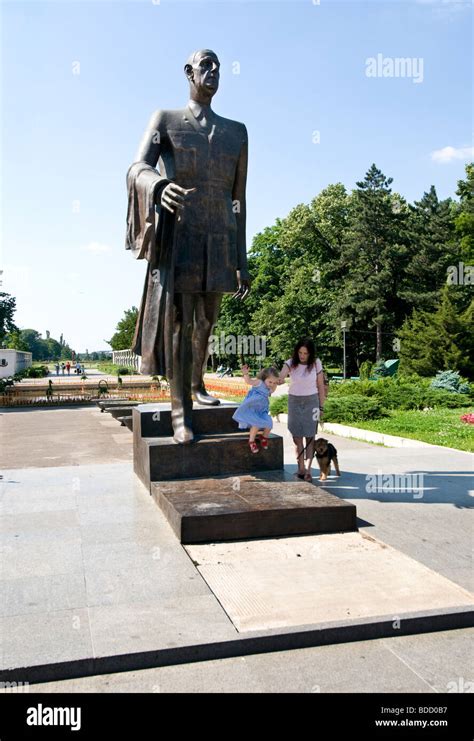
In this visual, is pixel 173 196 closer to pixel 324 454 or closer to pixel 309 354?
pixel 309 354

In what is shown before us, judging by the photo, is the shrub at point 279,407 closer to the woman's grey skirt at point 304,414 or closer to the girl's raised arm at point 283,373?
the woman's grey skirt at point 304,414

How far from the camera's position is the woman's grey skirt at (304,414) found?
6949mm

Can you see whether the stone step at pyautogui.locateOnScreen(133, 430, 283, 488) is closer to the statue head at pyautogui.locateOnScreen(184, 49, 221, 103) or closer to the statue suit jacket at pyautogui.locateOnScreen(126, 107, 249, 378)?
the statue suit jacket at pyautogui.locateOnScreen(126, 107, 249, 378)

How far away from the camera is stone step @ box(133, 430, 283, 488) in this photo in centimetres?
614

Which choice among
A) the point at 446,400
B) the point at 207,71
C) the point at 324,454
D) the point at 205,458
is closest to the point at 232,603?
the point at 205,458

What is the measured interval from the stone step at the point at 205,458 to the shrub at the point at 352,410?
853 cm

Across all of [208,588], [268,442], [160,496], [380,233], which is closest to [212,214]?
[268,442]

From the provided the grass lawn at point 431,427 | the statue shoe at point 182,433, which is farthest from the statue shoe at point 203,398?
the grass lawn at point 431,427

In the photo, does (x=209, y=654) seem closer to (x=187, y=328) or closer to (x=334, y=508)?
(x=334, y=508)

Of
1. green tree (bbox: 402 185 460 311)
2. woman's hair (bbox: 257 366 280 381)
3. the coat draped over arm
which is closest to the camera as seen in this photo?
the coat draped over arm

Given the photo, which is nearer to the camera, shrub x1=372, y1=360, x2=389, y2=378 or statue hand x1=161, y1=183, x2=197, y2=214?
statue hand x1=161, y1=183, x2=197, y2=214

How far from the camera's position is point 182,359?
21.2 ft

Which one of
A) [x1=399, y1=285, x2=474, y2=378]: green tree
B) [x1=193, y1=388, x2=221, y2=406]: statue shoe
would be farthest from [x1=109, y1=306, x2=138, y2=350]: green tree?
[x1=193, y1=388, x2=221, y2=406]: statue shoe

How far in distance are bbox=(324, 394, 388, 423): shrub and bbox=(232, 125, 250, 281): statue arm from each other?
28.2ft
